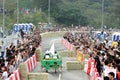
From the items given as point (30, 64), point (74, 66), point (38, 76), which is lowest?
point (74, 66)

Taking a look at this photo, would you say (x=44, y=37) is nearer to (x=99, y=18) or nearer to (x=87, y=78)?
(x=87, y=78)

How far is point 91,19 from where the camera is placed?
5694 inches

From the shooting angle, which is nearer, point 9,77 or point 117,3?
point 9,77

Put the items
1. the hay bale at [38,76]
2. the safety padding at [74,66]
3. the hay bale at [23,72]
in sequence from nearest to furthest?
the hay bale at [23,72], the hay bale at [38,76], the safety padding at [74,66]

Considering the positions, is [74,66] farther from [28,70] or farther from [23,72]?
[23,72]

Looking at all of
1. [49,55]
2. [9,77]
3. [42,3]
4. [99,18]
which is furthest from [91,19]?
[9,77]

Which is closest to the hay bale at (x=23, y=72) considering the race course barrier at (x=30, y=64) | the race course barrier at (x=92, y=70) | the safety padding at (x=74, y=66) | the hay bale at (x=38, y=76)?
the hay bale at (x=38, y=76)

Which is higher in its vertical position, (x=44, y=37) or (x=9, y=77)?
(x=9, y=77)

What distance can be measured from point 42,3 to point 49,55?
106210 millimetres

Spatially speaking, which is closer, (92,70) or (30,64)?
(92,70)

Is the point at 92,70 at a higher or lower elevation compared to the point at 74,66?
higher

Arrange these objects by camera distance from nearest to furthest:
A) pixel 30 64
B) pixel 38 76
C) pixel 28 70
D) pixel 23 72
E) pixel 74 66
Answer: pixel 23 72 < pixel 38 76 < pixel 28 70 < pixel 30 64 < pixel 74 66

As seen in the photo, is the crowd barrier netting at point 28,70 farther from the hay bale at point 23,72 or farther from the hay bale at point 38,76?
the hay bale at point 38,76

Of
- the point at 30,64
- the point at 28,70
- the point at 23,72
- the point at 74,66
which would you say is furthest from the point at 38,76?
the point at 74,66
